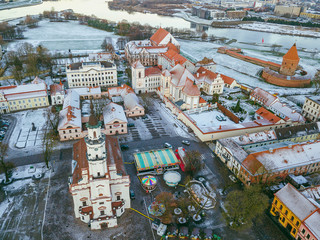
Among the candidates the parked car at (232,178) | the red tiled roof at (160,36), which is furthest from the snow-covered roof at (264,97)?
the red tiled roof at (160,36)

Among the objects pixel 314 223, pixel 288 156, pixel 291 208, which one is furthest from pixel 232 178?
pixel 314 223

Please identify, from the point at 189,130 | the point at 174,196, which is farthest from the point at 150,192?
the point at 189,130

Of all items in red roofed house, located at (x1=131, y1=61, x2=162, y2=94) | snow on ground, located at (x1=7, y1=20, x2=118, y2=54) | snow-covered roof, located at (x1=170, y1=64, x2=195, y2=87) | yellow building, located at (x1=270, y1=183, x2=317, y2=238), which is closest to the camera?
yellow building, located at (x1=270, y1=183, x2=317, y2=238)

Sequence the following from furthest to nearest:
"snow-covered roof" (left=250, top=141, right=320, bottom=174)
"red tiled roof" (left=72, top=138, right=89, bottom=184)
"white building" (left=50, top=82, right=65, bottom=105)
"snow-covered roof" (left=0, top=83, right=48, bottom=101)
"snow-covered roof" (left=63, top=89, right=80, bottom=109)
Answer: "white building" (left=50, top=82, right=65, bottom=105) < "snow-covered roof" (left=0, top=83, right=48, bottom=101) < "snow-covered roof" (left=63, top=89, right=80, bottom=109) < "snow-covered roof" (left=250, top=141, right=320, bottom=174) < "red tiled roof" (left=72, top=138, right=89, bottom=184)

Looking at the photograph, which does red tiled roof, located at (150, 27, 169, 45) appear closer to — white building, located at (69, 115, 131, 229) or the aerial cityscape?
the aerial cityscape

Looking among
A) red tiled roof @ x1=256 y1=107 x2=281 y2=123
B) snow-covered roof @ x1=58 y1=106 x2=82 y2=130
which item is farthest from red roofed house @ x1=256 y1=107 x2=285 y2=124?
snow-covered roof @ x1=58 y1=106 x2=82 y2=130

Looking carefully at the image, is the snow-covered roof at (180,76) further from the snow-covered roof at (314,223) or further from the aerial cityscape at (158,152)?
the snow-covered roof at (314,223)
